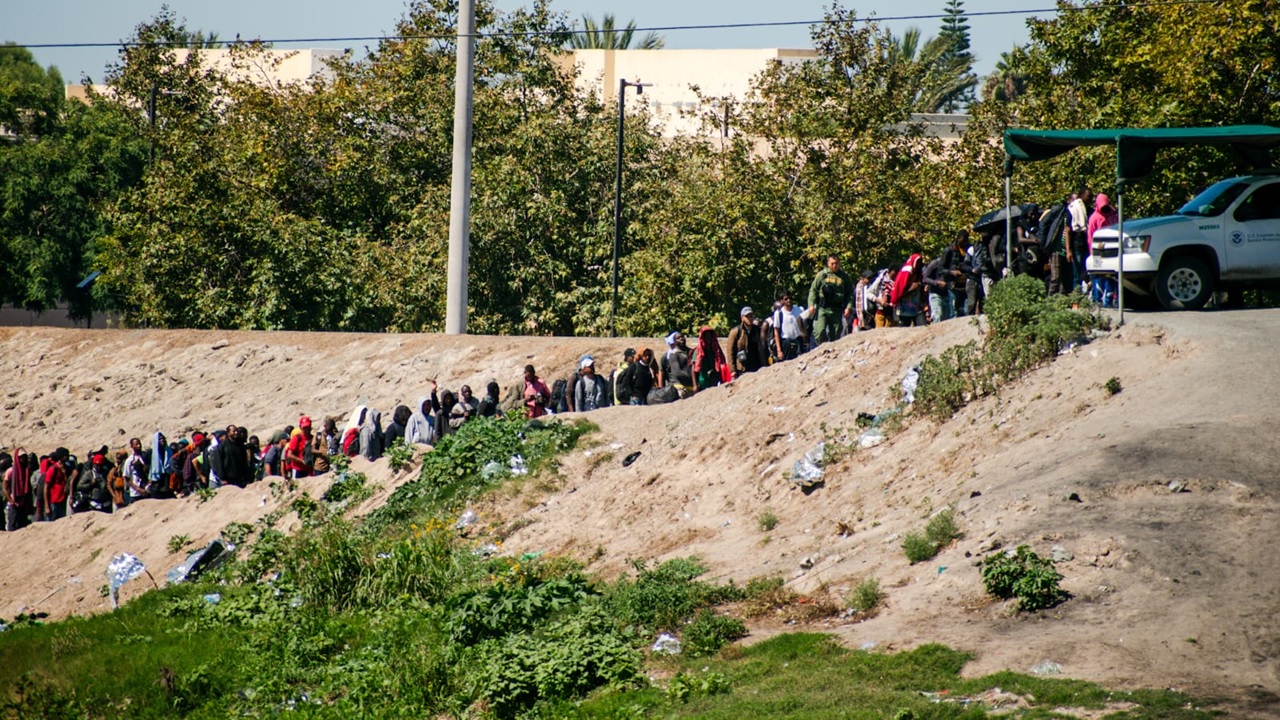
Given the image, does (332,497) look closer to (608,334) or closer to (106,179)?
(608,334)

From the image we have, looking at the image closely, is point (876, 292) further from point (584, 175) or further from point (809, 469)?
point (584, 175)

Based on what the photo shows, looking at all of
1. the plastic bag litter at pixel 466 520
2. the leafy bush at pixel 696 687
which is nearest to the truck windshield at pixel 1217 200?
the plastic bag litter at pixel 466 520

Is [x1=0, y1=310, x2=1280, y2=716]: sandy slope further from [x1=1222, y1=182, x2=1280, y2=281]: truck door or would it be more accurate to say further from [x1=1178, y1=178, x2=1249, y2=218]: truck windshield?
[x1=1178, y1=178, x2=1249, y2=218]: truck windshield

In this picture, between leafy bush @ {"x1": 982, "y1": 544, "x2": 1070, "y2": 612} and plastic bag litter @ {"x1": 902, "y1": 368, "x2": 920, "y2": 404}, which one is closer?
leafy bush @ {"x1": 982, "y1": 544, "x2": 1070, "y2": 612}

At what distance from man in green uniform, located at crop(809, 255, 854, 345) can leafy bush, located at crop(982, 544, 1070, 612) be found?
884 cm

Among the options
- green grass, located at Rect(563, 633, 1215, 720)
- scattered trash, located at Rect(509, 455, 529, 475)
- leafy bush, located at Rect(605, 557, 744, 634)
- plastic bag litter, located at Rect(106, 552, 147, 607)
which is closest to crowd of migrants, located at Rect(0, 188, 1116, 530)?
scattered trash, located at Rect(509, 455, 529, 475)

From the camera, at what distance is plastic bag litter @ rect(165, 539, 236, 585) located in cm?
1966

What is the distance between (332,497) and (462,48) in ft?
38.8

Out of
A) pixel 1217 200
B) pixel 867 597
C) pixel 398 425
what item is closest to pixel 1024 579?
pixel 867 597

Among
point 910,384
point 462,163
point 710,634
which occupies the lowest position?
point 710,634

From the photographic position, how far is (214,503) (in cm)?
2216

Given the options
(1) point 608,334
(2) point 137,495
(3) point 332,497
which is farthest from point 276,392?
(3) point 332,497

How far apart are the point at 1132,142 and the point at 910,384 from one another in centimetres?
368

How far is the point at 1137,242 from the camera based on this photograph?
57.5ft
